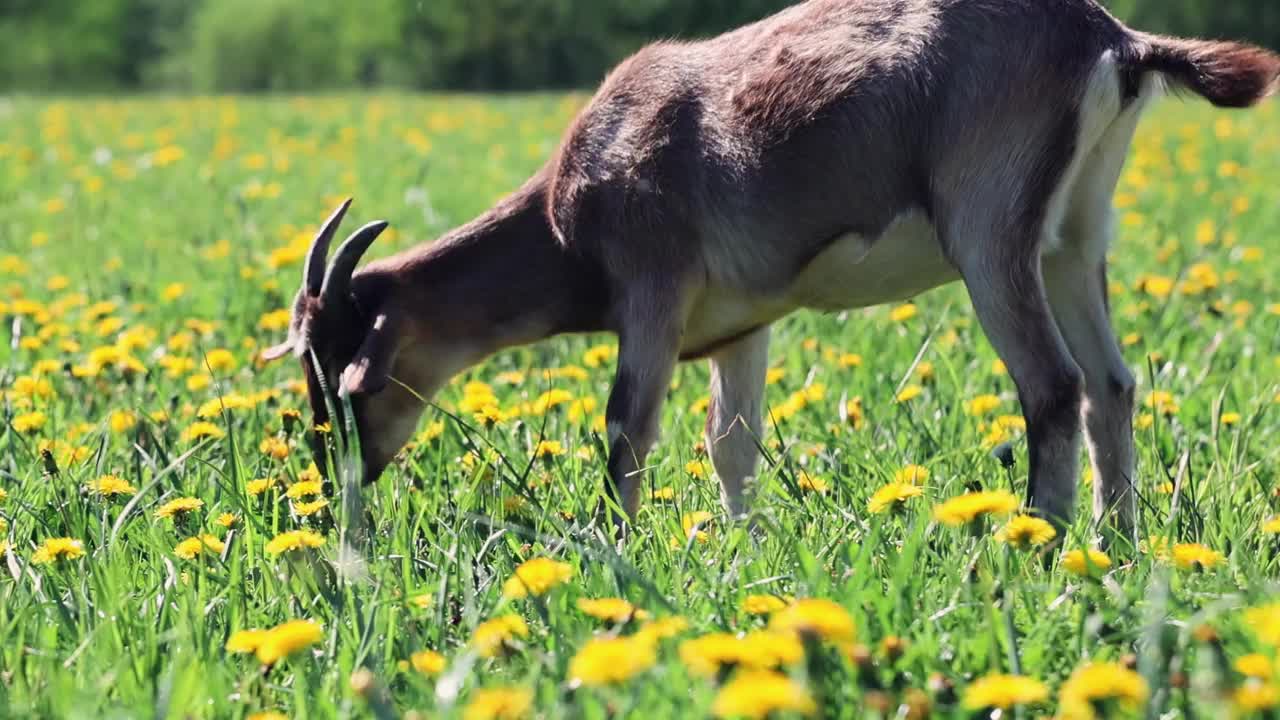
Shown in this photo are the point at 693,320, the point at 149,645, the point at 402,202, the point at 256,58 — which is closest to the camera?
the point at 149,645

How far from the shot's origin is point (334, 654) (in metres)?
2.61

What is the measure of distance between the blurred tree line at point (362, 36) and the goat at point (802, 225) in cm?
2619

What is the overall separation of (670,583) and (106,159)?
9736 mm

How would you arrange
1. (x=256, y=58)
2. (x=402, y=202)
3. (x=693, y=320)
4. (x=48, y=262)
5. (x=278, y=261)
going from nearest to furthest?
(x=693, y=320), (x=278, y=261), (x=48, y=262), (x=402, y=202), (x=256, y=58)

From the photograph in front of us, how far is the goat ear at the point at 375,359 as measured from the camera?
3982mm

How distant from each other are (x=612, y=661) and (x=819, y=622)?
1.10 ft

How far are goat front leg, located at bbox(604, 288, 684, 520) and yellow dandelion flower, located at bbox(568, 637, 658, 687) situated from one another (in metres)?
1.88

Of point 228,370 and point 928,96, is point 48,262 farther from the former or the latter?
point 928,96

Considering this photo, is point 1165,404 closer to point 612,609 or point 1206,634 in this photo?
point 1206,634

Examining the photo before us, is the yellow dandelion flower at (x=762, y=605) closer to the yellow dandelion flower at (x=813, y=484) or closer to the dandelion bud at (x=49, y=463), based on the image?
the yellow dandelion flower at (x=813, y=484)

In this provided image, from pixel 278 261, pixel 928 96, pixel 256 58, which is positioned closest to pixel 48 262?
pixel 278 261

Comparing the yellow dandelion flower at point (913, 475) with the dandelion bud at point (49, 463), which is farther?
the dandelion bud at point (49, 463)

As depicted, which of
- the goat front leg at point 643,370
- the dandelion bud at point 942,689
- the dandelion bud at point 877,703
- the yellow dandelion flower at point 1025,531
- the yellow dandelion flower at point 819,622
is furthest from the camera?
the goat front leg at point 643,370

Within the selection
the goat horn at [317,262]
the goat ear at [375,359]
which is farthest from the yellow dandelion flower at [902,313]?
the goat horn at [317,262]
